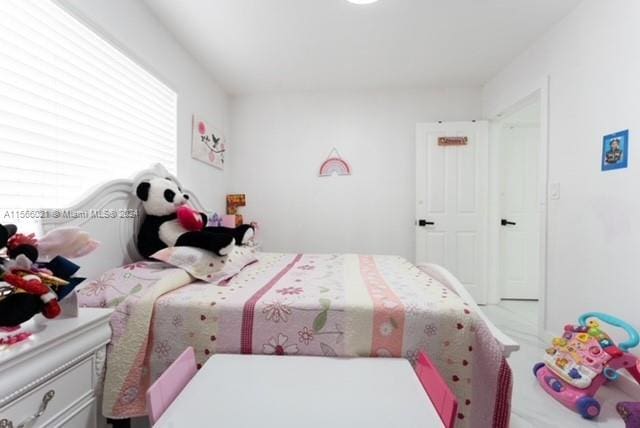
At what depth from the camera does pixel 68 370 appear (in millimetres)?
854

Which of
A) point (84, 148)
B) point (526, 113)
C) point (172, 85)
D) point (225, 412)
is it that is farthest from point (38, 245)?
point (526, 113)

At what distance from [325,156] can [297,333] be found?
8.45 ft

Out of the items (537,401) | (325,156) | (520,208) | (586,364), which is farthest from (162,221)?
(520,208)

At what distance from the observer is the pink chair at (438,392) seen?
2.49ft

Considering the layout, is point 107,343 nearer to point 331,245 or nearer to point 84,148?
point 84,148

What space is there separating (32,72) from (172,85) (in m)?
1.10

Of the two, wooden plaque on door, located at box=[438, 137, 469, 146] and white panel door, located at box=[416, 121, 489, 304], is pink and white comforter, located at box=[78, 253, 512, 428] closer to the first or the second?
white panel door, located at box=[416, 121, 489, 304]

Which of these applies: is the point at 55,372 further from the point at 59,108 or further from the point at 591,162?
the point at 591,162

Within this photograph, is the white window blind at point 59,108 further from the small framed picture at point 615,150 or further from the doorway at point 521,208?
the doorway at point 521,208

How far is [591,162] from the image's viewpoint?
1946 mm

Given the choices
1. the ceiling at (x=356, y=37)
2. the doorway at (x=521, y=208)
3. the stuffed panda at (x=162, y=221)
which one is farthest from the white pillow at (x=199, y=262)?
the doorway at (x=521, y=208)

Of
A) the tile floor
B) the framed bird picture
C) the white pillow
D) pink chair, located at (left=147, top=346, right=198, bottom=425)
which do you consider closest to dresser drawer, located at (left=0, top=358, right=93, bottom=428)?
pink chair, located at (left=147, top=346, right=198, bottom=425)

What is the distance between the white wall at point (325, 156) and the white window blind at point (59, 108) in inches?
65.4

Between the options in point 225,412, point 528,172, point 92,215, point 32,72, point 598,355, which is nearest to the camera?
point 225,412
